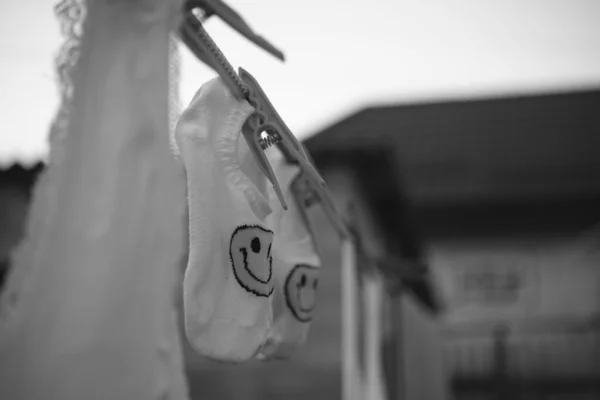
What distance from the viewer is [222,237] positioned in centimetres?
133

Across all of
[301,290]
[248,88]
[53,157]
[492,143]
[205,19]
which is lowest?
[301,290]

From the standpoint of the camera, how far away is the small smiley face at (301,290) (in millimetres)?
1705

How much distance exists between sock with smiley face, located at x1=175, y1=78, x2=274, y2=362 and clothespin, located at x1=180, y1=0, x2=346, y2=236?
0.03 metres

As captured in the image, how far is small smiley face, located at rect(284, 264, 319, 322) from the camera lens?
1705mm

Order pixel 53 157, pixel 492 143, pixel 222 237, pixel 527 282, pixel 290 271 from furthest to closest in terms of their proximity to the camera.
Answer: pixel 492 143 < pixel 527 282 < pixel 290 271 < pixel 222 237 < pixel 53 157

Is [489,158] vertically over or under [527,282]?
over

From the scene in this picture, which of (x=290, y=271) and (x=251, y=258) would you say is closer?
(x=251, y=258)

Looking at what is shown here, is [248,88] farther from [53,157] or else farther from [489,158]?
[489,158]

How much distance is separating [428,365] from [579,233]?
19.1ft

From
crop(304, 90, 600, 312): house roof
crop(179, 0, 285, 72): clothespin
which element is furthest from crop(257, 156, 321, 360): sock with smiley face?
crop(304, 90, 600, 312): house roof

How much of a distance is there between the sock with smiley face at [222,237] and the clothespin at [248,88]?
33 millimetres

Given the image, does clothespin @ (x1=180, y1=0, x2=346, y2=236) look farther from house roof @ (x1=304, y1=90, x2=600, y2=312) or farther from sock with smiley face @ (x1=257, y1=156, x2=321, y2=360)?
house roof @ (x1=304, y1=90, x2=600, y2=312)

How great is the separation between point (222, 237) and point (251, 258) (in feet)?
0.27

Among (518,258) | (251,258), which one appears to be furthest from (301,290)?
(518,258)
